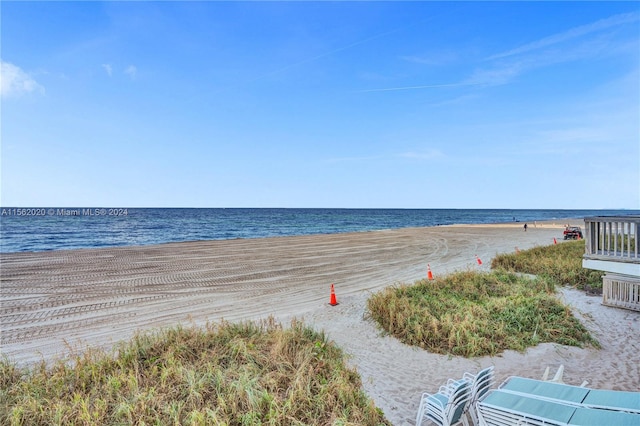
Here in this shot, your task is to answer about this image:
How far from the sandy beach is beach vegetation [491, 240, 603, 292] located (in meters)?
1.08

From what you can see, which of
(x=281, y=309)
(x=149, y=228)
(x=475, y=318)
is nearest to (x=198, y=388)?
(x=281, y=309)

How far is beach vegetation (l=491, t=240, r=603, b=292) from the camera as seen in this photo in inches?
491

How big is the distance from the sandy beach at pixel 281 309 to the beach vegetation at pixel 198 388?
932 mm

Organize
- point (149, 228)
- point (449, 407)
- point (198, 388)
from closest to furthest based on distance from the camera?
point (449, 407) < point (198, 388) < point (149, 228)

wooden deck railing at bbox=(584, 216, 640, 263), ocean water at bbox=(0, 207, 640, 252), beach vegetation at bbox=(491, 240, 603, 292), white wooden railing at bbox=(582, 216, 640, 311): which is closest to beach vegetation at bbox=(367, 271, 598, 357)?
white wooden railing at bbox=(582, 216, 640, 311)

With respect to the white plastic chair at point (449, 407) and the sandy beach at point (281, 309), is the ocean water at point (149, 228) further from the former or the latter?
the white plastic chair at point (449, 407)

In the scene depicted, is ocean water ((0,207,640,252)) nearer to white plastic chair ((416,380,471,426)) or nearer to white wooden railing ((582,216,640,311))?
white plastic chair ((416,380,471,426))

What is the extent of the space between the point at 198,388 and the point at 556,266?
46.8ft

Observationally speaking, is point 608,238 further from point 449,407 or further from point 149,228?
point 149,228

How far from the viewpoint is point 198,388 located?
4.80m

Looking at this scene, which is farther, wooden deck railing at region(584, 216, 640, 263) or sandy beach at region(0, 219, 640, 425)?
wooden deck railing at region(584, 216, 640, 263)

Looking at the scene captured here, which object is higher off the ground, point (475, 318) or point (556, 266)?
point (556, 266)

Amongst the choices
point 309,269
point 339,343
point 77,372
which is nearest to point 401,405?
point 339,343

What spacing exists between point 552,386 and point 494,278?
8541 millimetres
